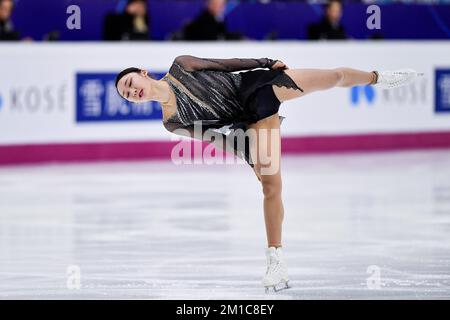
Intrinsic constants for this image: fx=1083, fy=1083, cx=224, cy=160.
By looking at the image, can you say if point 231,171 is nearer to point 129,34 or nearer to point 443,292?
point 129,34

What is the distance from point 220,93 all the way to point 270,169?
0.44 meters

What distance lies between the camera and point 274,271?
5000 mm

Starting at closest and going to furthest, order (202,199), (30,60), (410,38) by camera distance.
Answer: (202,199)
(30,60)
(410,38)

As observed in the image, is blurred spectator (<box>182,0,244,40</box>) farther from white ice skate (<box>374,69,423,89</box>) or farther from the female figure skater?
the female figure skater

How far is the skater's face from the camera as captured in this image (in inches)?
189

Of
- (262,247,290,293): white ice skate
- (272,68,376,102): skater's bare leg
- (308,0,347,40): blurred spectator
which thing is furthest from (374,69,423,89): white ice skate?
(308,0,347,40): blurred spectator

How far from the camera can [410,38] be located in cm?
1225

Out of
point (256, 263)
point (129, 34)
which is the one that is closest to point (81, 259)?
point (256, 263)

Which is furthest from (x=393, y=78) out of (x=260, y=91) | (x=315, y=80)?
(x=260, y=91)

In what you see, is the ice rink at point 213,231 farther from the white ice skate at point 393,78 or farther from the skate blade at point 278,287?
the white ice skate at point 393,78

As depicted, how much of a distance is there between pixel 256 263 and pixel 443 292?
1.22 metres

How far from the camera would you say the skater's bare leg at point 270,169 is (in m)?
4.97
